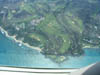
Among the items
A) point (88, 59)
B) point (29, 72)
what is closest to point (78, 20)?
point (88, 59)

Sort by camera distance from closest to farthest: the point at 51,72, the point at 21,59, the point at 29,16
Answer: the point at 51,72
the point at 21,59
the point at 29,16

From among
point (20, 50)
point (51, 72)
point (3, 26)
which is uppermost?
point (3, 26)

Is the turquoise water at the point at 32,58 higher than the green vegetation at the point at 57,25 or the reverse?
the reverse

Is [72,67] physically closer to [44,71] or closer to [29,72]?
[44,71]

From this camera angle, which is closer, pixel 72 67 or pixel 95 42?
pixel 72 67

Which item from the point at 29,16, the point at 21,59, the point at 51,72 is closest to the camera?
the point at 51,72

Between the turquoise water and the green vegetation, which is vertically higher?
the green vegetation

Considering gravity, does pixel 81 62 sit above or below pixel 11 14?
below

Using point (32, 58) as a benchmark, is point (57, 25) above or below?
above
